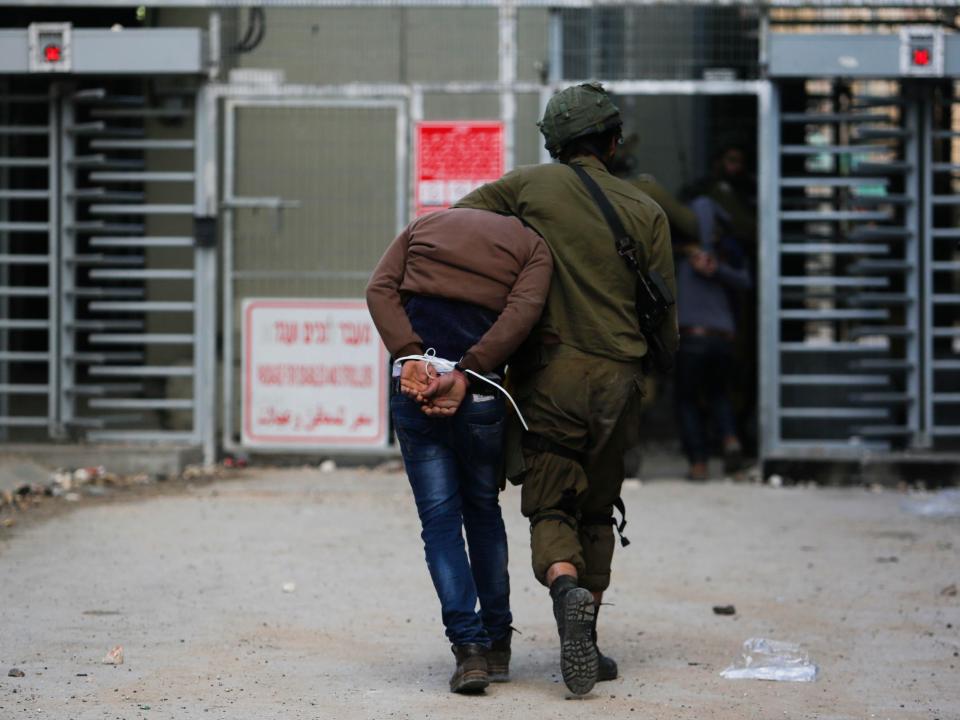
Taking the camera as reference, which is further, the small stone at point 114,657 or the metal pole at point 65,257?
the metal pole at point 65,257

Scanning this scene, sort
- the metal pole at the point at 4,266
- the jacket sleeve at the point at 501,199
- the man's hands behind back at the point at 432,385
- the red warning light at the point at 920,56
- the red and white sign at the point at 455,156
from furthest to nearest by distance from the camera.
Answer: the metal pole at the point at 4,266 → the red and white sign at the point at 455,156 → the red warning light at the point at 920,56 → the jacket sleeve at the point at 501,199 → the man's hands behind back at the point at 432,385

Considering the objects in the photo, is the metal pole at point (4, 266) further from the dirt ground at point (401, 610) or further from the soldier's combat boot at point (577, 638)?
the soldier's combat boot at point (577, 638)

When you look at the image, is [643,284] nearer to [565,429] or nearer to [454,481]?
[565,429]

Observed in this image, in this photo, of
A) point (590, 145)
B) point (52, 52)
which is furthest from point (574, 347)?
point (52, 52)

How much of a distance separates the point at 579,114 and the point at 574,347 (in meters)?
0.83

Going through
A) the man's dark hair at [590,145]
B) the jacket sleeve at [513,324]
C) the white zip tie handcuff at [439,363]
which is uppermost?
the man's dark hair at [590,145]

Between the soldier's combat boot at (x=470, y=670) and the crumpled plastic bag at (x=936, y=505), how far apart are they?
5.45 meters

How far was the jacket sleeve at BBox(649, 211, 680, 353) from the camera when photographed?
6066 millimetres

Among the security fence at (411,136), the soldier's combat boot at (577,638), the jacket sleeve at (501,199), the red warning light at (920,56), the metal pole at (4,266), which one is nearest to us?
the soldier's combat boot at (577,638)

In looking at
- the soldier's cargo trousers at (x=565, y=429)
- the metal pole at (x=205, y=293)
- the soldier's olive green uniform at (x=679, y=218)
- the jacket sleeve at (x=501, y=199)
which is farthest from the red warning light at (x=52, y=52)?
the soldier's cargo trousers at (x=565, y=429)

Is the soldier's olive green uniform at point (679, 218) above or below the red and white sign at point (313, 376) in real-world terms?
above

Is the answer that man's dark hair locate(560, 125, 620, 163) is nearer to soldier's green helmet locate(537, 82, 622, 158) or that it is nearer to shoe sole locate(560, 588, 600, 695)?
soldier's green helmet locate(537, 82, 622, 158)

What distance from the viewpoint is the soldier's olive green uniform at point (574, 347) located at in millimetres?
5934

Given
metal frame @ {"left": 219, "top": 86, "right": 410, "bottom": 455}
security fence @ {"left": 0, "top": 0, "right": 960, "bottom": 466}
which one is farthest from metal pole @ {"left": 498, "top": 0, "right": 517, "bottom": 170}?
metal frame @ {"left": 219, "top": 86, "right": 410, "bottom": 455}
